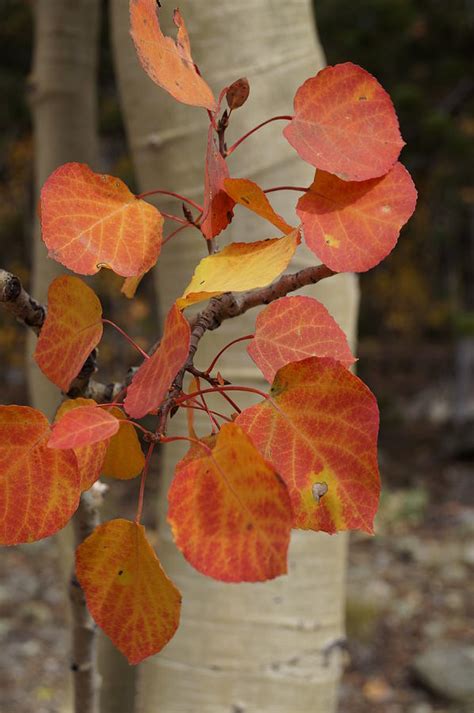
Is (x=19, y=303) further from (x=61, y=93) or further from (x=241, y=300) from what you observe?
(x=61, y=93)

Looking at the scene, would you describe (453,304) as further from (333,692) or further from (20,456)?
(20,456)

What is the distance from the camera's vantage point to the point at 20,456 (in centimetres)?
33

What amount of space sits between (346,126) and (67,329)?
17cm

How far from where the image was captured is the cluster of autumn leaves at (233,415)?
29cm

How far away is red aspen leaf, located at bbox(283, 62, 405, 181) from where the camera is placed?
1.18 ft

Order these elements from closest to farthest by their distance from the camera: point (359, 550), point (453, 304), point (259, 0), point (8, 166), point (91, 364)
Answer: point (91, 364), point (259, 0), point (359, 550), point (8, 166), point (453, 304)

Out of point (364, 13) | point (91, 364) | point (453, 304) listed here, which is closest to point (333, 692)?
point (91, 364)

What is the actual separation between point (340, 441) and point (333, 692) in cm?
72

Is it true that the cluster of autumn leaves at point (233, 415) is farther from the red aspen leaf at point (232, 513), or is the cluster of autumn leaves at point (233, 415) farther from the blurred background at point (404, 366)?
the blurred background at point (404, 366)

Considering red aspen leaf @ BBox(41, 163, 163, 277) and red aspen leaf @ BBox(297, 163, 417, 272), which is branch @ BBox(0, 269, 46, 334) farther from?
red aspen leaf @ BBox(297, 163, 417, 272)

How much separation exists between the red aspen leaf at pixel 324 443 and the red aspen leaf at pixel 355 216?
6 centimetres

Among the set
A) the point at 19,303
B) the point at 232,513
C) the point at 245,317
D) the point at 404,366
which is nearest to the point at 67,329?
the point at 19,303

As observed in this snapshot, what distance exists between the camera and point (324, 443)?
0.32 metres

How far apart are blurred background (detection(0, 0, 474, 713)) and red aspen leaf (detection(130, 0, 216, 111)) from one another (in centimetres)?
213
